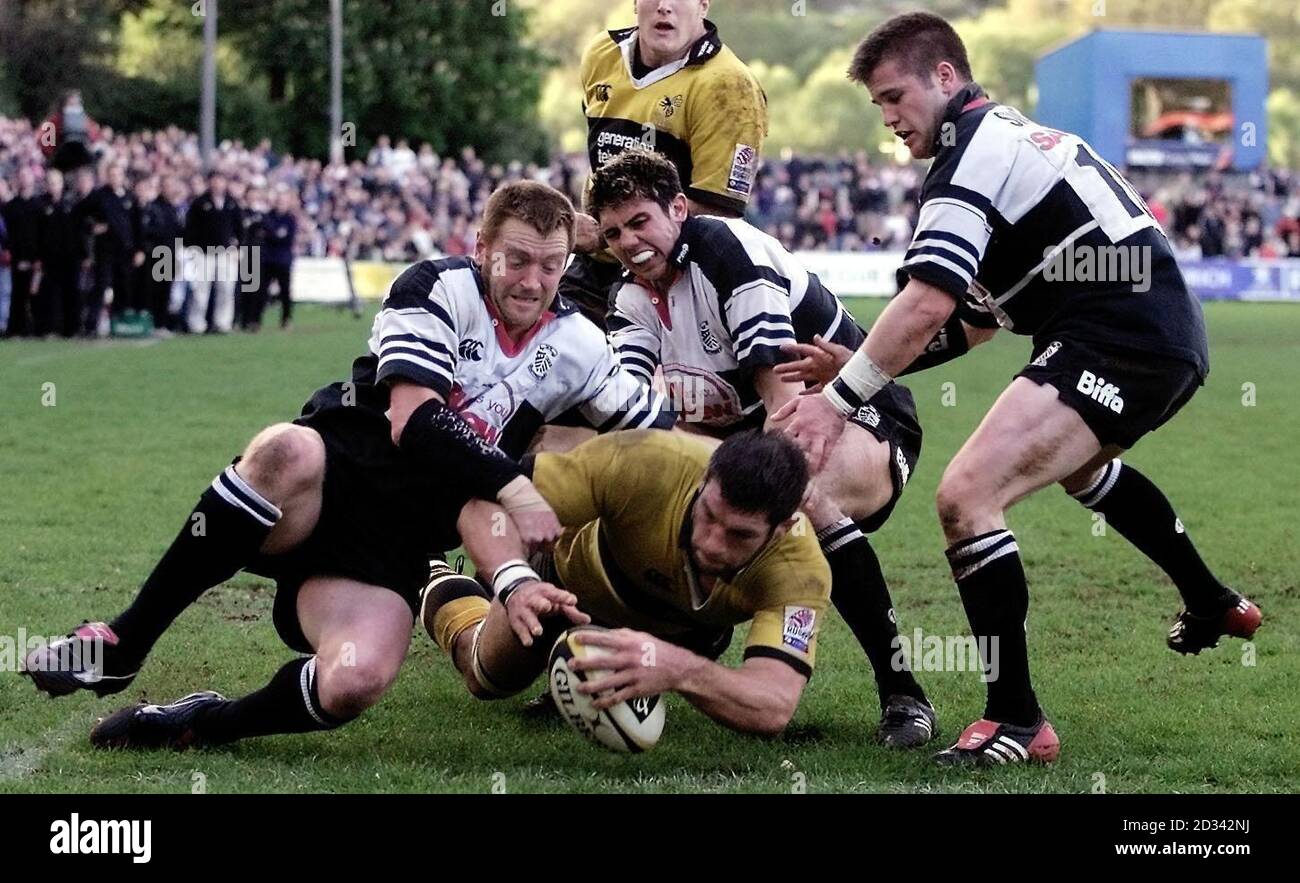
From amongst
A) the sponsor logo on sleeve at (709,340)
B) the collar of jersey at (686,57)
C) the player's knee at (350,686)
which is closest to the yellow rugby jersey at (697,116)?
the collar of jersey at (686,57)

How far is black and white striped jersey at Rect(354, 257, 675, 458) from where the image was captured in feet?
19.0

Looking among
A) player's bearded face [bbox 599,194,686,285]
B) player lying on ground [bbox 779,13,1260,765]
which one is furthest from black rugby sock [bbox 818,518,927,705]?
player's bearded face [bbox 599,194,686,285]

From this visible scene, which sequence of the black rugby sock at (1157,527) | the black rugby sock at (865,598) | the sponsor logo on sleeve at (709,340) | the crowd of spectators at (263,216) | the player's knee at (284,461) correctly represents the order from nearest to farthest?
the player's knee at (284,461) → the black rugby sock at (865,598) → the sponsor logo on sleeve at (709,340) → the black rugby sock at (1157,527) → the crowd of spectators at (263,216)

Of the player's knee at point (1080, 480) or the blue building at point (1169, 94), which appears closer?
the player's knee at point (1080, 480)

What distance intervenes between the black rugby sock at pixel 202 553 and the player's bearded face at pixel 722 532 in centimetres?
142

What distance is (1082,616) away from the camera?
7.92 meters

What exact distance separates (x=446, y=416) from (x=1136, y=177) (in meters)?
49.8

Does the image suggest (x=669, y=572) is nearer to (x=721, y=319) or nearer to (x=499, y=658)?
(x=499, y=658)

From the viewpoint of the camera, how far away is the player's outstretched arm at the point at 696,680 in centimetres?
494

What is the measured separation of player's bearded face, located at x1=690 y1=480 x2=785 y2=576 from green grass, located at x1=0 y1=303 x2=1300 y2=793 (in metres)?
0.66

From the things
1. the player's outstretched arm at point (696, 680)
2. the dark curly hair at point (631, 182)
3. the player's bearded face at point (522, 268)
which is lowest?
the player's outstretched arm at point (696, 680)

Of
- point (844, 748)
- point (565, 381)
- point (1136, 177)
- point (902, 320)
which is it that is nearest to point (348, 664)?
point (565, 381)

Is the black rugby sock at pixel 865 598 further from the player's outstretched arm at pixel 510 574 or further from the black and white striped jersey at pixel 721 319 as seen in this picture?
the player's outstretched arm at pixel 510 574
